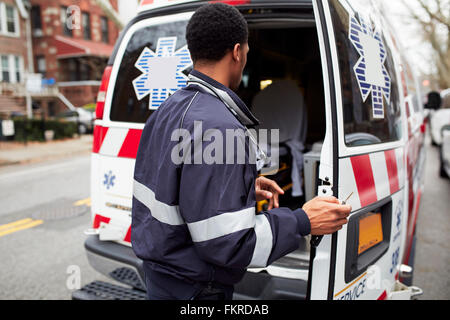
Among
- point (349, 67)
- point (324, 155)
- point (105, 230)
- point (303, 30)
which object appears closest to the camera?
point (324, 155)

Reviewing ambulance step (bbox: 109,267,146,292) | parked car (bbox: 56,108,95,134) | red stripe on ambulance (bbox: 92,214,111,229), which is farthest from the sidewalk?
ambulance step (bbox: 109,267,146,292)

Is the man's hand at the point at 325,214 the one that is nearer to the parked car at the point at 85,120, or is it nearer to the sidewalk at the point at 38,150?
the sidewalk at the point at 38,150

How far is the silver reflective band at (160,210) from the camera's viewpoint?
4.57ft

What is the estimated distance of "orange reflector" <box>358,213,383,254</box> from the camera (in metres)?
1.83

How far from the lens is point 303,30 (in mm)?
5074

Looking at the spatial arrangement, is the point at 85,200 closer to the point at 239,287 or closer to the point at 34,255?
the point at 34,255

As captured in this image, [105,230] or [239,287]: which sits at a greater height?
[105,230]

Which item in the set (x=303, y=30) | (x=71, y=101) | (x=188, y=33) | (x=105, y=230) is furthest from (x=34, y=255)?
(x=71, y=101)

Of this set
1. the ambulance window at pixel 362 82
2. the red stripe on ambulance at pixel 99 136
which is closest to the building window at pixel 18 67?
the red stripe on ambulance at pixel 99 136

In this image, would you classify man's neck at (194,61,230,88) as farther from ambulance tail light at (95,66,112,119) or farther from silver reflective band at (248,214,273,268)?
ambulance tail light at (95,66,112,119)

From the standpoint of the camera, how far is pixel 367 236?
74.1 inches

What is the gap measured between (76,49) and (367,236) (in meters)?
27.1

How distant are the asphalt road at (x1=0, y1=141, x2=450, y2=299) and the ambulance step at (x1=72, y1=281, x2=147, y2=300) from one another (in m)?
0.83
